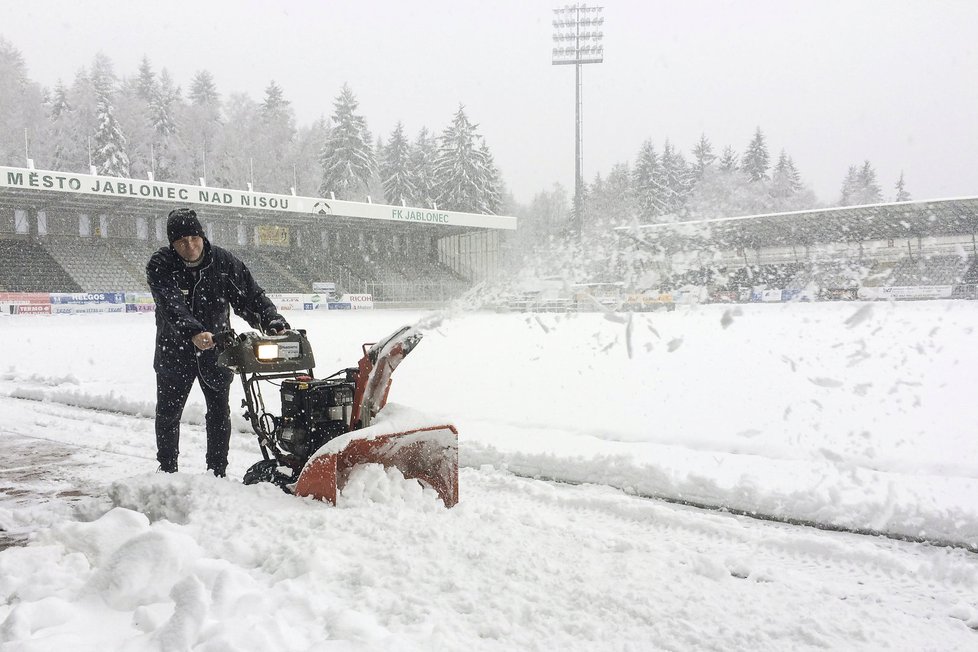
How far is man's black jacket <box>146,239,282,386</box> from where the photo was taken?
376 cm

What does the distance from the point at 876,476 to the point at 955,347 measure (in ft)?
27.3

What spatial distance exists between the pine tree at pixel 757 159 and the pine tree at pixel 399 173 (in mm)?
24607

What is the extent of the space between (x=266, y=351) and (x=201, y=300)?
2.84 feet

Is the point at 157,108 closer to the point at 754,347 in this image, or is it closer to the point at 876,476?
the point at 754,347

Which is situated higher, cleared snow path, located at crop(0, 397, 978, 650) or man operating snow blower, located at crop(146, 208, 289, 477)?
man operating snow blower, located at crop(146, 208, 289, 477)

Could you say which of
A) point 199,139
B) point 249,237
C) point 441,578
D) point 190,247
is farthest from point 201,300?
point 199,139

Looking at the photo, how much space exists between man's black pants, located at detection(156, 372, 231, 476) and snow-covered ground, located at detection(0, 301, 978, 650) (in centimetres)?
44

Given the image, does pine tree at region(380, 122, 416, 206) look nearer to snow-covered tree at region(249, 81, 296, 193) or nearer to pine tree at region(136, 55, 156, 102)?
snow-covered tree at region(249, 81, 296, 193)

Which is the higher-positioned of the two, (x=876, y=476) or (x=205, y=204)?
(x=205, y=204)

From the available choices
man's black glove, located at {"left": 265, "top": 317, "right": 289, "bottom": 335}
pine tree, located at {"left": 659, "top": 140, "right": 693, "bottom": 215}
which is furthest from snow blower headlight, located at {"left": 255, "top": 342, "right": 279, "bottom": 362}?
pine tree, located at {"left": 659, "top": 140, "right": 693, "bottom": 215}

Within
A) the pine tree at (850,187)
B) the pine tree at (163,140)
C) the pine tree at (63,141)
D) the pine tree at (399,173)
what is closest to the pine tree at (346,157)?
the pine tree at (399,173)

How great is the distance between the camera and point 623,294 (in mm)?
4438

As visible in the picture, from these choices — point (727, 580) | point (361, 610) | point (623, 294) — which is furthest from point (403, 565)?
point (623, 294)

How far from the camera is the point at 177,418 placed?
399 centimetres
